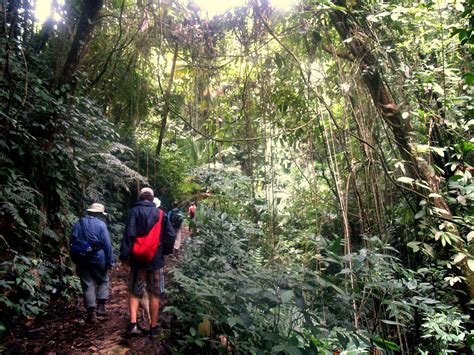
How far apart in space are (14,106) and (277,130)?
3039 millimetres

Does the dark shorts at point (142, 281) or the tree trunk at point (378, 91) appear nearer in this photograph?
the tree trunk at point (378, 91)

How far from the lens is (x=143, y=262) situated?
11.5 ft

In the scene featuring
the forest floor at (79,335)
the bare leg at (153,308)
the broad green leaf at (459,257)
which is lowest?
the forest floor at (79,335)

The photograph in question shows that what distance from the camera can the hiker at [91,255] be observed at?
13.2 ft

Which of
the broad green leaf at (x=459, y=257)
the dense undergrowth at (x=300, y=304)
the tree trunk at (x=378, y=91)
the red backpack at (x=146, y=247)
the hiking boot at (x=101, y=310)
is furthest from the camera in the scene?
the hiking boot at (x=101, y=310)

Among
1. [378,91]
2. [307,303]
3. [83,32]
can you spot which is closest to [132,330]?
[307,303]

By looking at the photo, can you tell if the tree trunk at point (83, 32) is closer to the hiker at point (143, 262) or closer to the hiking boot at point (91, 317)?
the hiker at point (143, 262)

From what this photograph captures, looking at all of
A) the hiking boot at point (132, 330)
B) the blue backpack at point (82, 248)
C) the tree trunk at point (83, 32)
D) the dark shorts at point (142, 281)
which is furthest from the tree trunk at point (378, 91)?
the blue backpack at point (82, 248)

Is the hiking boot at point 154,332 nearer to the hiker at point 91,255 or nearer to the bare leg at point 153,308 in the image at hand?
the bare leg at point 153,308

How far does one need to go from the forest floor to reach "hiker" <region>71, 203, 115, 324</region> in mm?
202

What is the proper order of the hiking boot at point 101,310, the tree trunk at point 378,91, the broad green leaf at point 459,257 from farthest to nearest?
the hiking boot at point 101,310
the tree trunk at point 378,91
the broad green leaf at point 459,257

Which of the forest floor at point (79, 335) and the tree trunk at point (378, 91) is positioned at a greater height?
the tree trunk at point (378, 91)

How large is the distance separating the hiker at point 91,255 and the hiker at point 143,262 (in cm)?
69

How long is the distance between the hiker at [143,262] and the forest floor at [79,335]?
165 mm
